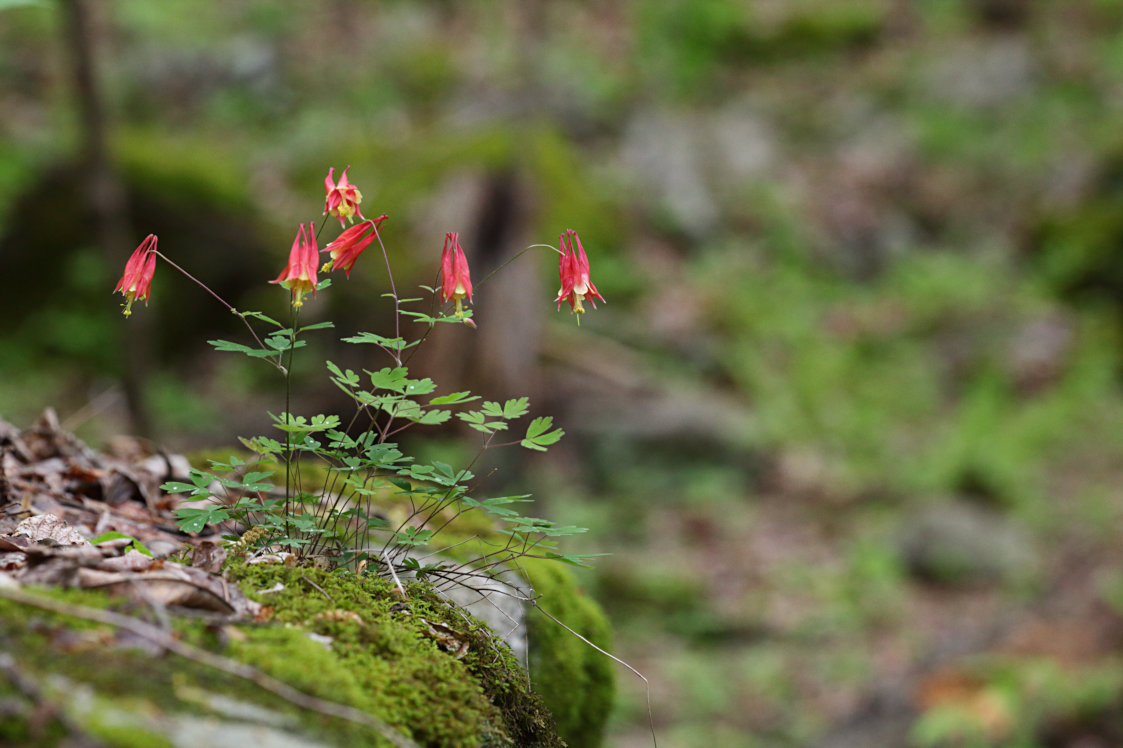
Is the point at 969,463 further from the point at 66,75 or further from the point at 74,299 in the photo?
the point at 66,75

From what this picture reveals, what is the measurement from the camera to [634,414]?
814 cm

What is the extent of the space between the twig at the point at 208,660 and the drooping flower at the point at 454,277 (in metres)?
0.67

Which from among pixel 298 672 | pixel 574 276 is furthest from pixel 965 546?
pixel 298 672

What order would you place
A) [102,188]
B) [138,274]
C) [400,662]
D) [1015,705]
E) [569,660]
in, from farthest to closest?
[102,188], [1015,705], [569,660], [138,274], [400,662]

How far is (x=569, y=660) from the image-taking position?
220 cm

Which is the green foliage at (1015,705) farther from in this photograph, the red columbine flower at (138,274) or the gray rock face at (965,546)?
the red columbine flower at (138,274)

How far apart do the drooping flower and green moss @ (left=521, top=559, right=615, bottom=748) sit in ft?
2.49

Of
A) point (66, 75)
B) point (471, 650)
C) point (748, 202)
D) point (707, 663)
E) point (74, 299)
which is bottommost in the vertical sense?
point (707, 663)

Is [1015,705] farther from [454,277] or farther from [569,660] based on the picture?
[454,277]

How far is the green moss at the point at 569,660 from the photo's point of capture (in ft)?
6.97

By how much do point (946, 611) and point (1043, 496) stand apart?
5.50 ft

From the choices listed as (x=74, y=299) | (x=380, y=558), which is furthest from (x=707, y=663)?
(x=74, y=299)

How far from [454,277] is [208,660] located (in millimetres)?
742

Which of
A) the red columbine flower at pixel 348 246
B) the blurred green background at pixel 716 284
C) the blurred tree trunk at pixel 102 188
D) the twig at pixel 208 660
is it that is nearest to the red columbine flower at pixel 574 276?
the red columbine flower at pixel 348 246
